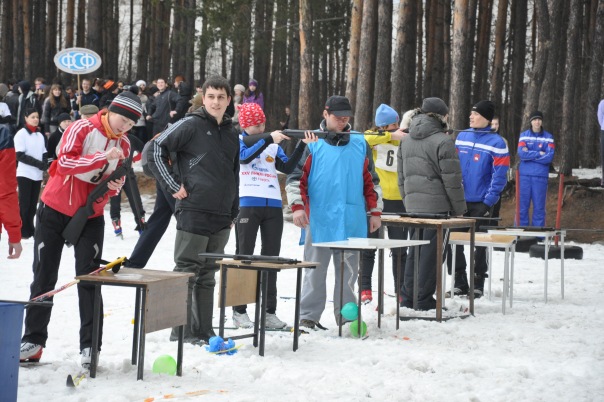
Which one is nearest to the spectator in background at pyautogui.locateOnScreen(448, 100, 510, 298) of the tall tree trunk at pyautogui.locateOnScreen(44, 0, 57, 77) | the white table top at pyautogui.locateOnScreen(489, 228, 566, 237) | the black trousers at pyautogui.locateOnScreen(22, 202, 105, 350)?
the white table top at pyautogui.locateOnScreen(489, 228, 566, 237)

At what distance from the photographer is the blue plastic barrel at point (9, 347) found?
14.7ft

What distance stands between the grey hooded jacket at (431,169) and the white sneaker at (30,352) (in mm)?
4246

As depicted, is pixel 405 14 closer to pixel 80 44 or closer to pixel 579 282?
pixel 579 282

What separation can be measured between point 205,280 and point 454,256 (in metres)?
3.79

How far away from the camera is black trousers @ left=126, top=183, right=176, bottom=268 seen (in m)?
9.14

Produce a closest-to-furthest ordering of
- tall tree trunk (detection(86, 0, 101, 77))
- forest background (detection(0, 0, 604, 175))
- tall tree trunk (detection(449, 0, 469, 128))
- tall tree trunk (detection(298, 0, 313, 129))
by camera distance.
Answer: tall tree trunk (detection(449, 0, 469, 128)) < forest background (detection(0, 0, 604, 175)) < tall tree trunk (detection(298, 0, 313, 129)) < tall tree trunk (detection(86, 0, 101, 77))

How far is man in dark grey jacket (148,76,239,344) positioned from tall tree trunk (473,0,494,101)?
22.1m

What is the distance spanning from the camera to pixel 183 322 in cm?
577

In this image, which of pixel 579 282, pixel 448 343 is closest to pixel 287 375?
pixel 448 343

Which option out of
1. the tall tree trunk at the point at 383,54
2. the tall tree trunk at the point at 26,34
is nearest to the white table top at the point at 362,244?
the tall tree trunk at the point at 383,54

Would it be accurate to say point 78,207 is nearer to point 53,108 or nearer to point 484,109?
point 484,109

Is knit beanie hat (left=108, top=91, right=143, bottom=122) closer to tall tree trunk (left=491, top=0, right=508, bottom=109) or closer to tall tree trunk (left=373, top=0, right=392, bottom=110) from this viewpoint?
tall tree trunk (left=373, top=0, right=392, bottom=110)

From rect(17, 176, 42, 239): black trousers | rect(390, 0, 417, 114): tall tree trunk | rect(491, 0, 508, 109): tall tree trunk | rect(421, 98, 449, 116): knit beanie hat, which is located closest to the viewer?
rect(421, 98, 449, 116): knit beanie hat

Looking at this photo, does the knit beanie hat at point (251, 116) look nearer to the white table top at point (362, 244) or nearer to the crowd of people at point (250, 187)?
the crowd of people at point (250, 187)
